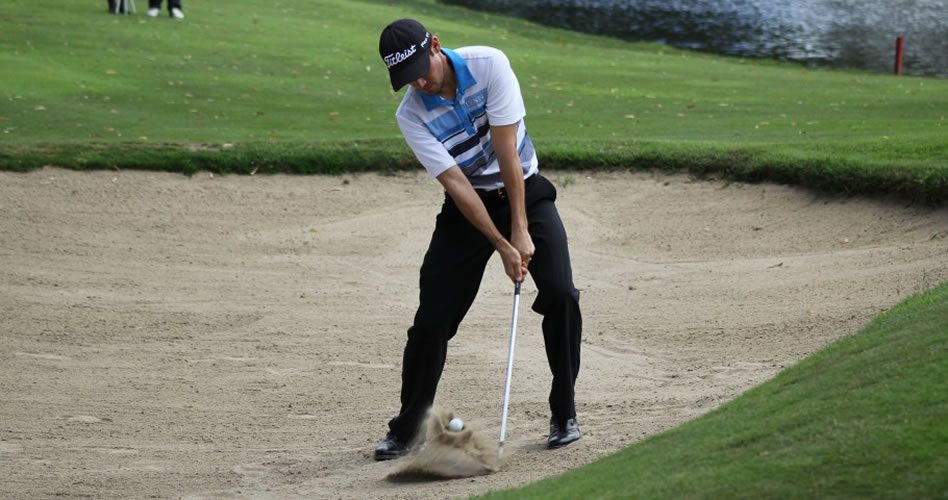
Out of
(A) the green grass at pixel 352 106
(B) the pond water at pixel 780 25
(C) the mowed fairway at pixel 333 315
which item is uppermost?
(A) the green grass at pixel 352 106

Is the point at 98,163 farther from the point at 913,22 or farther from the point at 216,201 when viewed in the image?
the point at 913,22

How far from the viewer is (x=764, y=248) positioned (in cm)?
1091

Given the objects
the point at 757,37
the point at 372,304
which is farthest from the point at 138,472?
the point at 757,37

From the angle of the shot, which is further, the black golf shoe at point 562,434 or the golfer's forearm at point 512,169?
the black golf shoe at point 562,434

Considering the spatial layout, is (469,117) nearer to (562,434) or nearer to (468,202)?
(468,202)

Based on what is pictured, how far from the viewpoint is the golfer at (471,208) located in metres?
6.23

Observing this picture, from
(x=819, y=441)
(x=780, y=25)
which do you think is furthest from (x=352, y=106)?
(x=780, y=25)

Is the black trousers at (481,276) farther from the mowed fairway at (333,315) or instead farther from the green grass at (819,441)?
the green grass at (819,441)

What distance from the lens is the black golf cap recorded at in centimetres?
612

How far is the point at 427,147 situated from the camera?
629 centimetres

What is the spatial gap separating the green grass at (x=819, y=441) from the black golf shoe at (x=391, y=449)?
1.37 metres

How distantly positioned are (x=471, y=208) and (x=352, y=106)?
10.8m

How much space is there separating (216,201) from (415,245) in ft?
6.72

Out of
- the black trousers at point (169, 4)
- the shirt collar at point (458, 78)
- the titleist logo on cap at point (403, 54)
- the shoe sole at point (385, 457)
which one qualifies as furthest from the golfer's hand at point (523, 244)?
the black trousers at point (169, 4)
